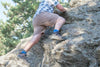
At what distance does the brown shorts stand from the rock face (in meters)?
0.22

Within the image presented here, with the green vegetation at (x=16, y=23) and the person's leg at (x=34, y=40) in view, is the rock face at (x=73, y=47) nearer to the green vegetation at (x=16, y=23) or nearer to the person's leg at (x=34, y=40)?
the person's leg at (x=34, y=40)

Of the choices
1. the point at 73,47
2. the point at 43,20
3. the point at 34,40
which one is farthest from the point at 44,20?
the point at 73,47

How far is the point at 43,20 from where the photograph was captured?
2918 millimetres

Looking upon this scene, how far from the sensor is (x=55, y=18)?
2836mm

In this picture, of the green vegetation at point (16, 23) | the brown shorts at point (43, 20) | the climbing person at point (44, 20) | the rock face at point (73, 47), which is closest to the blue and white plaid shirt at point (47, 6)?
the climbing person at point (44, 20)

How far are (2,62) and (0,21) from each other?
9.07 meters

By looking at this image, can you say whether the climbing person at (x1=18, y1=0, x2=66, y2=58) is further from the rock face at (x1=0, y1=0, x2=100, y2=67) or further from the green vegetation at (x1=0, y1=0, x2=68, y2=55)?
the green vegetation at (x1=0, y1=0, x2=68, y2=55)

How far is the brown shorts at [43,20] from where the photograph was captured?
2852 mm

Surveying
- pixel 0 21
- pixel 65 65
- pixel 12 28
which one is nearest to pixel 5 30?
pixel 12 28

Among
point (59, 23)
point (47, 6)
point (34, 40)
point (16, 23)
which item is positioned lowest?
point (16, 23)

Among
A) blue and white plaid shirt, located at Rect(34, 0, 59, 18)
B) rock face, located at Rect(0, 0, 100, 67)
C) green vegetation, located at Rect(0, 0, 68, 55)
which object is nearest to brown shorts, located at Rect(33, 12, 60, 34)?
blue and white plaid shirt, located at Rect(34, 0, 59, 18)

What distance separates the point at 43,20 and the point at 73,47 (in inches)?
40.7

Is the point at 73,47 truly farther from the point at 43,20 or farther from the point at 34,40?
the point at 43,20

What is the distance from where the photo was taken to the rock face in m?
2.19
